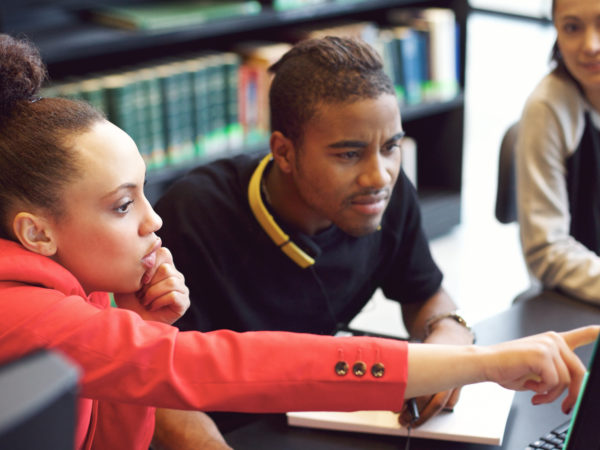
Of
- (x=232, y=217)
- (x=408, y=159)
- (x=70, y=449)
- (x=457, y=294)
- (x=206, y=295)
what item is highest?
(x=70, y=449)

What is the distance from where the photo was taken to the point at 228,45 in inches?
117

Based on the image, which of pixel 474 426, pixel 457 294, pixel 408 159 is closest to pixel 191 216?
pixel 474 426

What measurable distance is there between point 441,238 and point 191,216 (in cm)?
231

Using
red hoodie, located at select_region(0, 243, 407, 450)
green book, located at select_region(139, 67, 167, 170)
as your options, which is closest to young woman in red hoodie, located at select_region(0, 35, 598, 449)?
red hoodie, located at select_region(0, 243, 407, 450)

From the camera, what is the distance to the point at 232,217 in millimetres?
1381

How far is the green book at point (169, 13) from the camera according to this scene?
2416 millimetres

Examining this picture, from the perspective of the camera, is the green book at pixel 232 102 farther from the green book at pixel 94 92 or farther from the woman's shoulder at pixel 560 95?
the woman's shoulder at pixel 560 95

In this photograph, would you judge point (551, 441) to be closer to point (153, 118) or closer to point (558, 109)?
point (558, 109)

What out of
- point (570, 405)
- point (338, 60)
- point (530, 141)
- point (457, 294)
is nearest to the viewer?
point (570, 405)

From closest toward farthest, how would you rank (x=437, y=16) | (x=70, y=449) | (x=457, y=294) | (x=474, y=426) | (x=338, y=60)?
(x=70, y=449)
(x=474, y=426)
(x=338, y=60)
(x=457, y=294)
(x=437, y=16)

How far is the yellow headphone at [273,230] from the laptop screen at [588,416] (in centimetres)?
64

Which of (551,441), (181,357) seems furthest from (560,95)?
(181,357)

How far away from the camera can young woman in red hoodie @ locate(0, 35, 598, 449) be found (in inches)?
32.8

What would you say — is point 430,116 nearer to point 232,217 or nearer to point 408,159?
point 408,159
